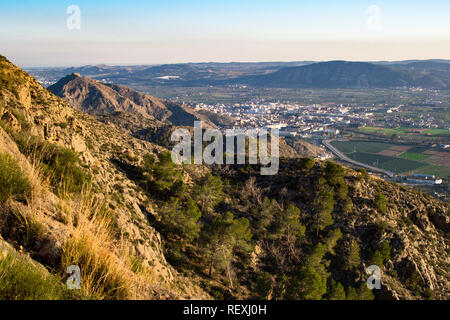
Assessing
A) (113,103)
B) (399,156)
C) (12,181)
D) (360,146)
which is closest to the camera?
(12,181)

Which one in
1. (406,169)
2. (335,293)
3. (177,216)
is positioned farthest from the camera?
(406,169)

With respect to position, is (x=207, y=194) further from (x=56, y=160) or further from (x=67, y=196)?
(x=67, y=196)

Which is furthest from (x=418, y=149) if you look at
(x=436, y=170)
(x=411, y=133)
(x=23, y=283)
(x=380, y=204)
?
(x=23, y=283)

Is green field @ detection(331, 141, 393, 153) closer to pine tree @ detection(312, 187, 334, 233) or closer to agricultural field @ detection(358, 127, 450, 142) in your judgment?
agricultural field @ detection(358, 127, 450, 142)

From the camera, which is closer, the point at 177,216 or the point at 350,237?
the point at 177,216

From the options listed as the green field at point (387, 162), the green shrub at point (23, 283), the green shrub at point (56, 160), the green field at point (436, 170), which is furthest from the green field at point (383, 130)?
the green shrub at point (23, 283)

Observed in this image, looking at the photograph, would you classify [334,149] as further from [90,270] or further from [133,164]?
[90,270]

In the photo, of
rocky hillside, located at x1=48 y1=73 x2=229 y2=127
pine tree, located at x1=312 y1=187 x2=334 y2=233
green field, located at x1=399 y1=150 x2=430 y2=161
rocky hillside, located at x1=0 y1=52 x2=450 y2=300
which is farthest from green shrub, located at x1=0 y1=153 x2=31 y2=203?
green field, located at x1=399 y1=150 x2=430 y2=161
